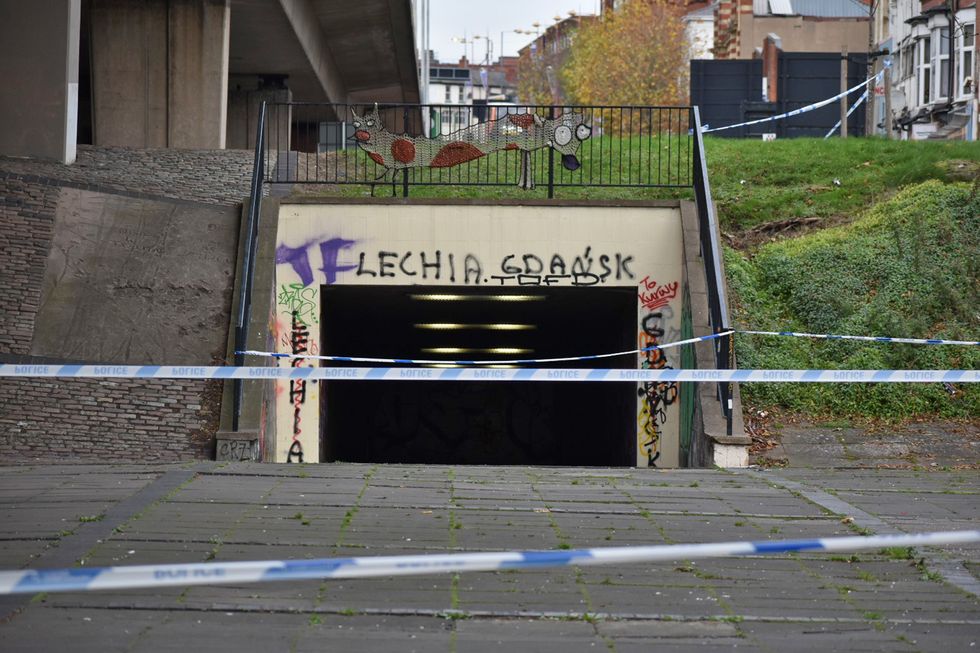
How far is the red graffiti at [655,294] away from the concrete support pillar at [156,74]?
37.8ft

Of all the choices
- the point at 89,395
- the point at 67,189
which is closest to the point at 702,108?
the point at 67,189

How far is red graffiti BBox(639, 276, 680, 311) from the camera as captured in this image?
54.5 feet

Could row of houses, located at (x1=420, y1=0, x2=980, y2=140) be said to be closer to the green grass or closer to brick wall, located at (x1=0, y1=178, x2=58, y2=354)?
the green grass

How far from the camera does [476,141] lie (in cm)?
1794

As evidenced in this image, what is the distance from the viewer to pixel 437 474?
11.4m

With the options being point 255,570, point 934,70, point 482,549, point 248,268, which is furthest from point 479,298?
point 934,70

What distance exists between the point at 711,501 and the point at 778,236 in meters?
9.14

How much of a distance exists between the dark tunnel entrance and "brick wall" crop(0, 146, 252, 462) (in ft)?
11.3

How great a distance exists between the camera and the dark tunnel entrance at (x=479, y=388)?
18.7 metres

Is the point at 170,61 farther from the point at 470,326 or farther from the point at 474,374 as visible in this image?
the point at 474,374

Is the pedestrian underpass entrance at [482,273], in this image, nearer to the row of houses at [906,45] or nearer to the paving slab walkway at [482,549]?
the paving slab walkway at [482,549]

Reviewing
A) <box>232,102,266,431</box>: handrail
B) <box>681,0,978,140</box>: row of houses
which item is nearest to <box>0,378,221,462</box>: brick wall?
<box>232,102,266,431</box>: handrail

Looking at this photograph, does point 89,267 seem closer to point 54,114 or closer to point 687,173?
point 54,114

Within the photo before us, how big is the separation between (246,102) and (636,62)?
120 ft
